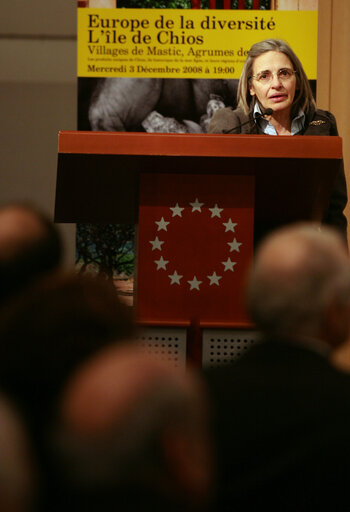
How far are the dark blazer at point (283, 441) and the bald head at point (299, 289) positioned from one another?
10 centimetres

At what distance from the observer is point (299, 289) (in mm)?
1344

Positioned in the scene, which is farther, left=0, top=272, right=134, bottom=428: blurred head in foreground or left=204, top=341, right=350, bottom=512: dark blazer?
left=204, top=341, right=350, bottom=512: dark blazer

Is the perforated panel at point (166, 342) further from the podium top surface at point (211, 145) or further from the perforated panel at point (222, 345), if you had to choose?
the podium top surface at point (211, 145)

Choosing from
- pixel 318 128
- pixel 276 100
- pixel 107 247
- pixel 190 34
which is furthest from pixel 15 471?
pixel 190 34

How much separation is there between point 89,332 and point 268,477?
1.97 ft

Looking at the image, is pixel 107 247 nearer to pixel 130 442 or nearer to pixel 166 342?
pixel 166 342

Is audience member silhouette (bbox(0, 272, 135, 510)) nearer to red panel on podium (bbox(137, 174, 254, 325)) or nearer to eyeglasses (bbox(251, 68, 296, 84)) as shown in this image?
red panel on podium (bbox(137, 174, 254, 325))

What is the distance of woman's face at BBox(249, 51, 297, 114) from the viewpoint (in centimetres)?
333

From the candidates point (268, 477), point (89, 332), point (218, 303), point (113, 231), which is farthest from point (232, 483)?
point (113, 231)

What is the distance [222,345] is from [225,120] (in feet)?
3.69

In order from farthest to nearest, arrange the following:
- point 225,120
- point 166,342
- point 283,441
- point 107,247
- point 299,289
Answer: point 107,247 < point 225,120 < point 166,342 < point 299,289 < point 283,441

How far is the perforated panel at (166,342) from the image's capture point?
2.31 metres

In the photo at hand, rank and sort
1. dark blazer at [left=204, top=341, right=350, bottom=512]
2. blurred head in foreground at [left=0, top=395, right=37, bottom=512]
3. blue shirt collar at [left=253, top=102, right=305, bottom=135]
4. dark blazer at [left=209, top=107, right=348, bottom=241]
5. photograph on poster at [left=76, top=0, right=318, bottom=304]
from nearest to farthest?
1. blurred head in foreground at [left=0, top=395, right=37, bottom=512]
2. dark blazer at [left=204, top=341, right=350, bottom=512]
3. dark blazer at [left=209, top=107, right=348, bottom=241]
4. blue shirt collar at [left=253, top=102, right=305, bottom=135]
5. photograph on poster at [left=76, top=0, right=318, bottom=304]

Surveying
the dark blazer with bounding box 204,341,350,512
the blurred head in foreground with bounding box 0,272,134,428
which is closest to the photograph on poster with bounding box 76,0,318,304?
the dark blazer with bounding box 204,341,350,512
